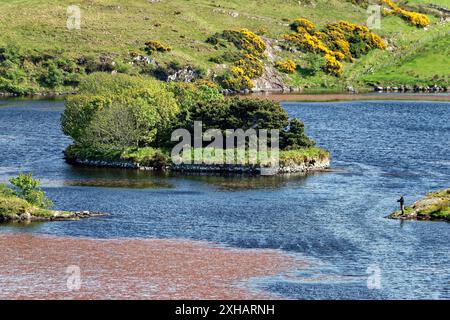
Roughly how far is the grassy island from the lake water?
425 centimetres

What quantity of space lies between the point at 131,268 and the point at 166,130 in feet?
220

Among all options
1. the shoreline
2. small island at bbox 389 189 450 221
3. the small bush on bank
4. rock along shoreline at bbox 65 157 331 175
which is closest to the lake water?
the shoreline

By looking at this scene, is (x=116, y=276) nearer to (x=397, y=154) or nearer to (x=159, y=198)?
(x=159, y=198)

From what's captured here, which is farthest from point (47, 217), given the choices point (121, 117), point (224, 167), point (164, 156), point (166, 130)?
point (166, 130)

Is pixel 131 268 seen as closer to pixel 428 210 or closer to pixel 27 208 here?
pixel 27 208

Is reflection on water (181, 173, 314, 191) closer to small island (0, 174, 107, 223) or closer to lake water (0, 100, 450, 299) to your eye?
lake water (0, 100, 450, 299)

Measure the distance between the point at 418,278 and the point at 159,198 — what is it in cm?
4625

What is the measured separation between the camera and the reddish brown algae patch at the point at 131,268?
81.1 meters

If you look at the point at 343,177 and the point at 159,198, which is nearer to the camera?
the point at 159,198

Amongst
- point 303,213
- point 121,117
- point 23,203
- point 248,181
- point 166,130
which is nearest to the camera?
point 23,203

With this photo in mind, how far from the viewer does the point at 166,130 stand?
508 feet

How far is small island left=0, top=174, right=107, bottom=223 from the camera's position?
110250 millimetres

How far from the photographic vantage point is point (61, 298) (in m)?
79.0
